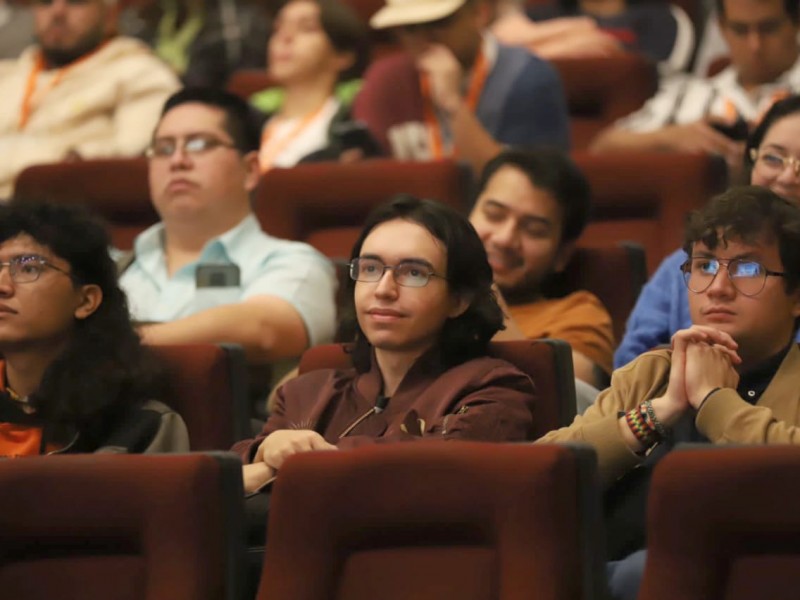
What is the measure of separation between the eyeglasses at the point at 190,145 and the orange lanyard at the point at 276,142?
475mm

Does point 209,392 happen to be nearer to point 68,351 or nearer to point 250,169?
point 68,351

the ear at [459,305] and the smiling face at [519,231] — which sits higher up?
the ear at [459,305]

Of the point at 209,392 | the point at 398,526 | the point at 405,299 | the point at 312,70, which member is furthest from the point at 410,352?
the point at 312,70

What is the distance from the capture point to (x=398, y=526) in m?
1.06

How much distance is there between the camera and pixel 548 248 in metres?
1.66

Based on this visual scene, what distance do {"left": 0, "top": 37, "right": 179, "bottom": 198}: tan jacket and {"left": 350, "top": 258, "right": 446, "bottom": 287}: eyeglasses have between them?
3.30ft

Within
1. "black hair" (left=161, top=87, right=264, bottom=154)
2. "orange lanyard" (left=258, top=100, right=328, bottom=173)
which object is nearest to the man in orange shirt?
"black hair" (left=161, top=87, right=264, bottom=154)

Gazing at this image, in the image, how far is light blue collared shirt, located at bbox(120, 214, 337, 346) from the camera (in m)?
1.67

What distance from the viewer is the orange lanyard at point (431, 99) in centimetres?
218

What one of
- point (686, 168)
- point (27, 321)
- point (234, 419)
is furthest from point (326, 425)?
point (686, 168)

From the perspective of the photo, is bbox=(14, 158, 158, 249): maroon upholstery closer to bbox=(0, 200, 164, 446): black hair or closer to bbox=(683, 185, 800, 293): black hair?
bbox=(0, 200, 164, 446): black hair

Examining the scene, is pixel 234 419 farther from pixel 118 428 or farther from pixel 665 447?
pixel 665 447

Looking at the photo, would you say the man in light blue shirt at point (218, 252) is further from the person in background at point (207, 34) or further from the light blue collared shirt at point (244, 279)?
the person in background at point (207, 34)

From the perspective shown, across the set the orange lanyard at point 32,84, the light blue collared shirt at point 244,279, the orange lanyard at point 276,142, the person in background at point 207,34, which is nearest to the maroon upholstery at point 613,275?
the light blue collared shirt at point 244,279
